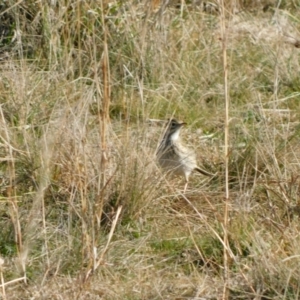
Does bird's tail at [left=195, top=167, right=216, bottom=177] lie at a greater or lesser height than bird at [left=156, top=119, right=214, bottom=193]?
lesser

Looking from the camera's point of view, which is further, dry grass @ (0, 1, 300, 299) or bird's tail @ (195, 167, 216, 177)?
bird's tail @ (195, 167, 216, 177)

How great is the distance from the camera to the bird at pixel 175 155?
Answer: 5805 mm

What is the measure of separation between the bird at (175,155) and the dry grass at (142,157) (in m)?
0.08

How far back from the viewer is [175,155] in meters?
5.96

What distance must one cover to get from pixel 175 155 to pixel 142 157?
657mm

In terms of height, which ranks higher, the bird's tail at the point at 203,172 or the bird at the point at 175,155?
the bird at the point at 175,155

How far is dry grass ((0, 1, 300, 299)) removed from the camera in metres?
4.57

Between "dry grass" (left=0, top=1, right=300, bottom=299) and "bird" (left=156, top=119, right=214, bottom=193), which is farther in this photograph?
"bird" (left=156, top=119, right=214, bottom=193)

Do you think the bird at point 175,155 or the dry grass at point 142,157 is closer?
the dry grass at point 142,157

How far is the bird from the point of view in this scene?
5.80 m

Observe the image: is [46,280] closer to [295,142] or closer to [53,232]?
[53,232]

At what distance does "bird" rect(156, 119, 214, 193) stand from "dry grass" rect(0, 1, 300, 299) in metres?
0.08

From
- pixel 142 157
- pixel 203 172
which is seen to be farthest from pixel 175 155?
pixel 142 157

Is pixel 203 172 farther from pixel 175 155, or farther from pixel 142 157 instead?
pixel 142 157
